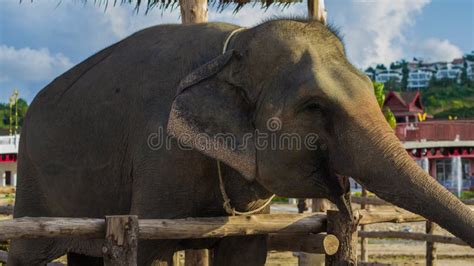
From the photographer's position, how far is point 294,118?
3.90 metres

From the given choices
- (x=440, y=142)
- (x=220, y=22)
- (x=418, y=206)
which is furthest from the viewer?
(x=440, y=142)

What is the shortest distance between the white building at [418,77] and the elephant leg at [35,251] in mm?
121059

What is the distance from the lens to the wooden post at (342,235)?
4891mm

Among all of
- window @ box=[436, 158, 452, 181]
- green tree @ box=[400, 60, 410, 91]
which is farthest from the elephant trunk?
green tree @ box=[400, 60, 410, 91]

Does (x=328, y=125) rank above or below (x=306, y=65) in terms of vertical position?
below

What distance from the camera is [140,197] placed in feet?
14.1

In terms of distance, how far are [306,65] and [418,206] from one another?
0.96 meters

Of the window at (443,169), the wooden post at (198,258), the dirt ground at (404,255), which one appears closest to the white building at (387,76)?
the window at (443,169)

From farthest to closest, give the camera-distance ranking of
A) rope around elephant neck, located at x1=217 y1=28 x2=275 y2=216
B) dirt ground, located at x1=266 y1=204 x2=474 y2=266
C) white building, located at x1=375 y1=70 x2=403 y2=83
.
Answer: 1. white building, located at x1=375 y1=70 x2=403 y2=83
2. dirt ground, located at x1=266 y1=204 x2=474 y2=266
3. rope around elephant neck, located at x1=217 y1=28 x2=275 y2=216

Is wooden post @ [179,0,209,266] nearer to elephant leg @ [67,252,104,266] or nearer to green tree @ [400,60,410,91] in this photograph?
elephant leg @ [67,252,104,266]

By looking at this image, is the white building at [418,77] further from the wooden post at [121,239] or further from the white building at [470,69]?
the wooden post at [121,239]

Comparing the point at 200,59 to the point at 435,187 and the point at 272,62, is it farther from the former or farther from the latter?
the point at 435,187

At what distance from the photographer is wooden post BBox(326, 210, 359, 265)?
4.89 m

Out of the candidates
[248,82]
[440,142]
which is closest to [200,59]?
[248,82]
